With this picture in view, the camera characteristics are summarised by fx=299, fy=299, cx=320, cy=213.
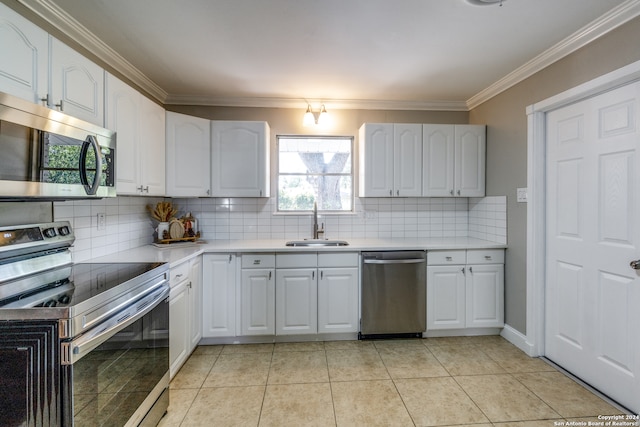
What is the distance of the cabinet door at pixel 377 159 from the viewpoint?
3074 millimetres

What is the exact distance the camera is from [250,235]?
3.32m

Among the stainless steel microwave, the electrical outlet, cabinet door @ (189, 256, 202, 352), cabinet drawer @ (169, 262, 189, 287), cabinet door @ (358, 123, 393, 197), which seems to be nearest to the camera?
the stainless steel microwave

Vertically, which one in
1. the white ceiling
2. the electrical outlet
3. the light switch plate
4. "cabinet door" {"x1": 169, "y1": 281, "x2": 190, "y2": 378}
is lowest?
"cabinet door" {"x1": 169, "y1": 281, "x2": 190, "y2": 378}

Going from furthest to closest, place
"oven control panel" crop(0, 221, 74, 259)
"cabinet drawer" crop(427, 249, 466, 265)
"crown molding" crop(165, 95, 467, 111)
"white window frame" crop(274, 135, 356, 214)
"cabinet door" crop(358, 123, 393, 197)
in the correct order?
"white window frame" crop(274, 135, 356, 214), "crown molding" crop(165, 95, 467, 111), "cabinet door" crop(358, 123, 393, 197), "cabinet drawer" crop(427, 249, 466, 265), "oven control panel" crop(0, 221, 74, 259)

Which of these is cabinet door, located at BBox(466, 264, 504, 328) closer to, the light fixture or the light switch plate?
the light switch plate

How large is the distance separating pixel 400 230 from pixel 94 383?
2.95 m

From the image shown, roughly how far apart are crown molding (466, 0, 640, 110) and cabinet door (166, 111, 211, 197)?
283 centimetres

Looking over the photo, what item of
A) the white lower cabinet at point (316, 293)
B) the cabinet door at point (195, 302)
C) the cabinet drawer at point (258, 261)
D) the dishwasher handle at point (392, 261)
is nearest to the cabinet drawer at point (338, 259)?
the white lower cabinet at point (316, 293)

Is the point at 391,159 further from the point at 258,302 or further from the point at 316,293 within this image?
the point at 258,302

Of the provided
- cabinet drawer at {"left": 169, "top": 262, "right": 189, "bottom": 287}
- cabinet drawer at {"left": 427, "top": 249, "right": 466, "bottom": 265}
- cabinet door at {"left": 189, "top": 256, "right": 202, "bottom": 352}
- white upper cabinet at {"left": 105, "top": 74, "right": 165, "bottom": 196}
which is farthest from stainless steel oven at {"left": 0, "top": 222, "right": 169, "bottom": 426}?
cabinet drawer at {"left": 427, "top": 249, "right": 466, "bottom": 265}

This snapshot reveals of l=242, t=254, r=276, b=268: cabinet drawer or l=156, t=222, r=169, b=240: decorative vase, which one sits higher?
l=156, t=222, r=169, b=240: decorative vase

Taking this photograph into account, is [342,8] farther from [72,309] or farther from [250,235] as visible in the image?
[250,235]

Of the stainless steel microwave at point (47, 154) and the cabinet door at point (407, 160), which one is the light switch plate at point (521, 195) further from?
the stainless steel microwave at point (47, 154)

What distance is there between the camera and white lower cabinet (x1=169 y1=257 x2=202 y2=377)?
2.09 meters
